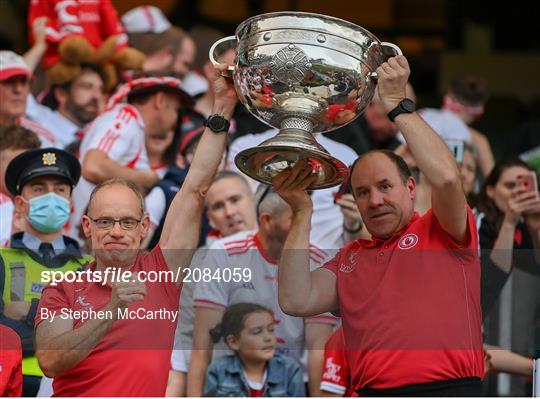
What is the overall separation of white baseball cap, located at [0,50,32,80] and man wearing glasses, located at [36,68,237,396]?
2486 millimetres

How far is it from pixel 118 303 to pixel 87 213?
0.58 m

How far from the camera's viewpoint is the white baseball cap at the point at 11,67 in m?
8.24

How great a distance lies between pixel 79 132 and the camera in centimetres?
862

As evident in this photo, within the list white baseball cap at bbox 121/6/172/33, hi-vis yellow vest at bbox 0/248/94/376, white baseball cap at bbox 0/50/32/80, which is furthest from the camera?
white baseball cap at bbox 121/6/172/33

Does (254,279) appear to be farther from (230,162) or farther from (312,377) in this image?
(230,162)

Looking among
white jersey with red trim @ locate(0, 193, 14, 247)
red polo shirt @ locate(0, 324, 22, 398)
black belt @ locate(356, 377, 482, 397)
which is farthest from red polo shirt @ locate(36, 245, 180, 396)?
white jersey with red trim @ locate(0, 193, 14, 247)

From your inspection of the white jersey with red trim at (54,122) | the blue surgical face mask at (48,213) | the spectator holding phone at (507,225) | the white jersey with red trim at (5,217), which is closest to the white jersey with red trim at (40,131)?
the white jersey with red trim at (54,122)

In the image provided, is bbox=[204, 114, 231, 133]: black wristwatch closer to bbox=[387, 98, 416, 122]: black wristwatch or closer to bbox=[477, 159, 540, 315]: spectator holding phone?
bbox=[387, 98, 416, 122]: black wristwatch

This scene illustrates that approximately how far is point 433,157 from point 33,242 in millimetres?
1997

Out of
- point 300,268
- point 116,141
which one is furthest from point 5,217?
point 300,268

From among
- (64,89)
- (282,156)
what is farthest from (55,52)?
(282,156)

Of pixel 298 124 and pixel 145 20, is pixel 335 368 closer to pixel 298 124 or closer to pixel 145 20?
pixel 298 124

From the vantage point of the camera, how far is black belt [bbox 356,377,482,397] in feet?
18.1

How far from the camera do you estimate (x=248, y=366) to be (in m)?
6.82
